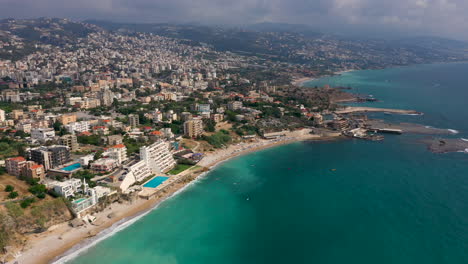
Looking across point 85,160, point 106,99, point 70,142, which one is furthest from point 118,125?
point 106,99

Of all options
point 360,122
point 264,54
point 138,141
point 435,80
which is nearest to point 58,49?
point 264,54

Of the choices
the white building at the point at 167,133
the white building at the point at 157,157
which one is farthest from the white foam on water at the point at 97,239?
the white building at the point at 167,133

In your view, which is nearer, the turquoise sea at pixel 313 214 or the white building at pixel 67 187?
the turquoise sea at pixel 313 214

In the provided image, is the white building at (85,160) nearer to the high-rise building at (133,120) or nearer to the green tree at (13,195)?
the green tree at (13,195)

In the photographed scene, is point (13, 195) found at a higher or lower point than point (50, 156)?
lower

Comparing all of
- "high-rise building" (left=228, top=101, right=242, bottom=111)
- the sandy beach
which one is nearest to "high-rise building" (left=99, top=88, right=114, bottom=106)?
"high-rise building" (left=228, top=101, right=242, bottom=111)

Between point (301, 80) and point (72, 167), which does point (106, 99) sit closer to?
point (72, 167)
